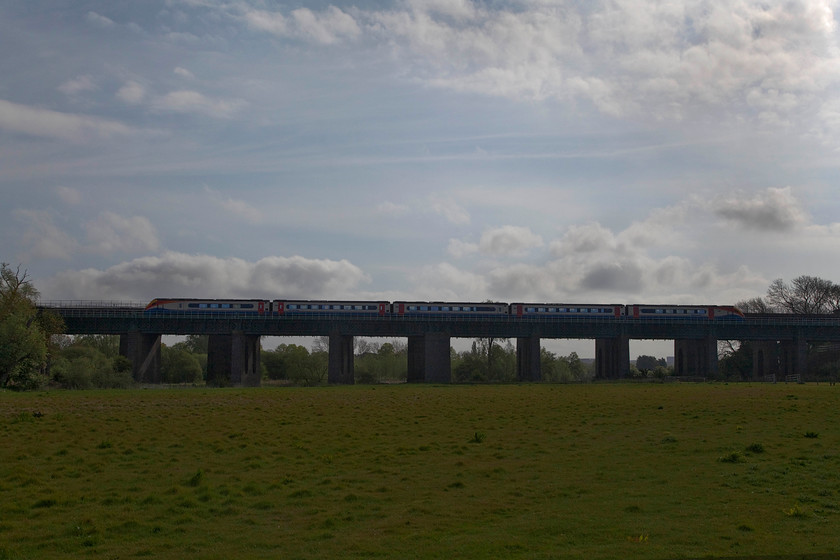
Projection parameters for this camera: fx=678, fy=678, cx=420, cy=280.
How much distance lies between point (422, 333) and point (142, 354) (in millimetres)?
35085

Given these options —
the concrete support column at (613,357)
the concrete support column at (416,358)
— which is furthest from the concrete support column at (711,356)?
the concrete support column at (416,358)

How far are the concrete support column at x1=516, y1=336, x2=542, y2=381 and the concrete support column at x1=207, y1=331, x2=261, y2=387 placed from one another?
37136mm

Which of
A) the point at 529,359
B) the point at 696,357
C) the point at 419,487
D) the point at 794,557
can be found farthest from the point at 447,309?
the point at 794,557

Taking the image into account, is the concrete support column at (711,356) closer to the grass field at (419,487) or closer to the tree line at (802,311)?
the tree line at (802,311)

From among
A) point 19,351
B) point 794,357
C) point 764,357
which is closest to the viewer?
point 19,351

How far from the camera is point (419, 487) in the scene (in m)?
18.7

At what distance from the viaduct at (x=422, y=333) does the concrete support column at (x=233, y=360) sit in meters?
0.12

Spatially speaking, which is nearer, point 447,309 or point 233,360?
point 233,360

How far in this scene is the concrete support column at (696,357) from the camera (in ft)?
307

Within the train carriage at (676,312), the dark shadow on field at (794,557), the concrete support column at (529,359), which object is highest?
the train carriage at (676,312)

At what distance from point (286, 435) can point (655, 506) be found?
16.2 metres

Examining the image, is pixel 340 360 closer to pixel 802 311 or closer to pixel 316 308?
pixel 316 308

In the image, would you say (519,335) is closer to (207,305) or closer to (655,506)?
(207,305)

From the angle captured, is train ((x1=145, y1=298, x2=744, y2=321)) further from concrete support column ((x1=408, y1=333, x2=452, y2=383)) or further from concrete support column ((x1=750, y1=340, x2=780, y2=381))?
concrete support column ((x1=750, y1=340, x2=780, y2=381))
